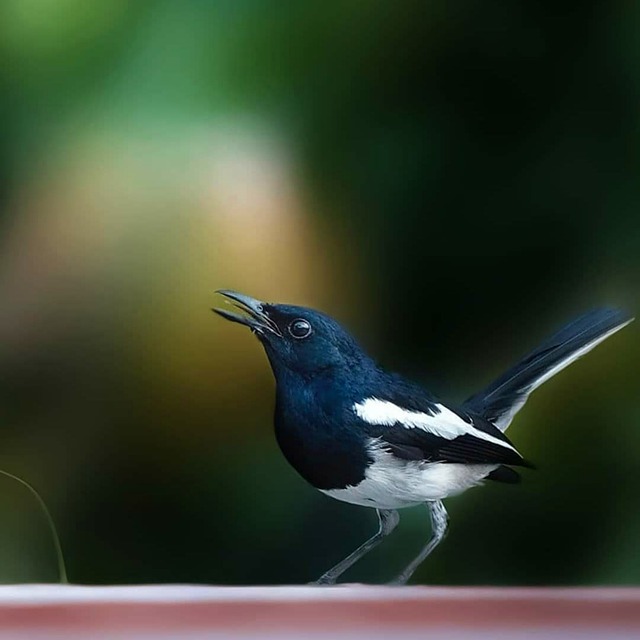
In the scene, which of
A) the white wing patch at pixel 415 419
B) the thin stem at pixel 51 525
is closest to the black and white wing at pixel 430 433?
the white wing patch at pixel 415 419

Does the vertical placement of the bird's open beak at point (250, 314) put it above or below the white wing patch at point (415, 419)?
above

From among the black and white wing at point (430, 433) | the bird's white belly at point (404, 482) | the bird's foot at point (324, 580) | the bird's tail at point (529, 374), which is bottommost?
the bird's foot at point (324, 580)

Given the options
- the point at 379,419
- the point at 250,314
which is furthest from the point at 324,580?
the point at 250,314

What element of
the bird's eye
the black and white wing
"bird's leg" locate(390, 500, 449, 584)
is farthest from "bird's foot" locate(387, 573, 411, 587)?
the bird's eye

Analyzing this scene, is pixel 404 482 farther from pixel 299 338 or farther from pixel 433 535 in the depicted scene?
pixel 299 338

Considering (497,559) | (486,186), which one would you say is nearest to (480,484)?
(497,559)

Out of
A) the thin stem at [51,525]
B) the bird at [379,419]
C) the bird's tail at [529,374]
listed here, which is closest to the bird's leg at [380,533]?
the bird at [379,419]

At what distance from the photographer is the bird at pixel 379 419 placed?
2.64 feet

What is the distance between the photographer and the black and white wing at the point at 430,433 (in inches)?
31.6

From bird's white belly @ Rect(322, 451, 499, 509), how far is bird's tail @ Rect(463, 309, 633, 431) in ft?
0.20

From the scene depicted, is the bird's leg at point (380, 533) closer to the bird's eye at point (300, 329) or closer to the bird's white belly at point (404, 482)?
the bird's white belly at point (404, 482)

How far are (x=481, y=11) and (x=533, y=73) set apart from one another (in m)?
0.09

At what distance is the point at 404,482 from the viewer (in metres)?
0.80

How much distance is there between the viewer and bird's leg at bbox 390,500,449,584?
831mm
